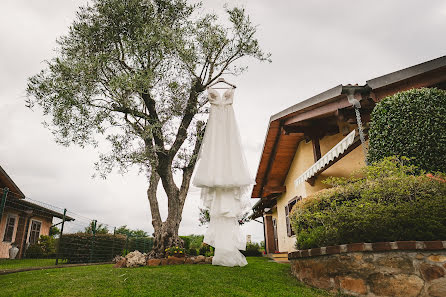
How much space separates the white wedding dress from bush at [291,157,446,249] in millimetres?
1118

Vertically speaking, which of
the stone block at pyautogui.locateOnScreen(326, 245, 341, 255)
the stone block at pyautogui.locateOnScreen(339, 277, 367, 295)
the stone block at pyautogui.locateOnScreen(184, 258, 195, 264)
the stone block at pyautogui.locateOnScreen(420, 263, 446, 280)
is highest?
the stone block at pyautogui.locateOnScreen(326, 245, 341, 255)

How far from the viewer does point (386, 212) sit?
3.29 m

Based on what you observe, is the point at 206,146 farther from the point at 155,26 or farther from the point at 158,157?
the point at 155,26

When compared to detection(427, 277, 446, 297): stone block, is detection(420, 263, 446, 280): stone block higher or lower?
higher

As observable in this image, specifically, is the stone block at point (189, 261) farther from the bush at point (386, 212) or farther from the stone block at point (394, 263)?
the stone block at point (394, 263)

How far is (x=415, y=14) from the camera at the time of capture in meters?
8.38

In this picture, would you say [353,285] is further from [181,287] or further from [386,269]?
[181,287]

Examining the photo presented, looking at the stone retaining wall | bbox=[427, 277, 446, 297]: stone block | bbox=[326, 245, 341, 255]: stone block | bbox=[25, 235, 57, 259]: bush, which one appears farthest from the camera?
bbox=[25, 235, 57, 259]: bush

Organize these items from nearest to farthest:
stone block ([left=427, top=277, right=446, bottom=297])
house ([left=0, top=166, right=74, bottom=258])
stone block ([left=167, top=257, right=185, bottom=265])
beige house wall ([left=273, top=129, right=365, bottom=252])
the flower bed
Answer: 1. stone block ([left=427, top=277, right=446, bottom=297])
2. the flower bed
3. beige house wall ([left=273, top=129, right=365, bottom=252])
4. stone block ([left=167, top=257, right=185, bottom=265])
5. house ([left=0, top=166, right=74, bottom=258])

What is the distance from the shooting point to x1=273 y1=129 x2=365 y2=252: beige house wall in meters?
7.53

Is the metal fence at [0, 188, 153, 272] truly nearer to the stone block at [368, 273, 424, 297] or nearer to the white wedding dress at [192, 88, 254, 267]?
the white wedding dress at [192, 88, 254, 267]

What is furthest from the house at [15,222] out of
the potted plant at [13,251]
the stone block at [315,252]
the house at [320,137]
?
the stone block at [315,252]

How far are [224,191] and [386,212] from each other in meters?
2.14

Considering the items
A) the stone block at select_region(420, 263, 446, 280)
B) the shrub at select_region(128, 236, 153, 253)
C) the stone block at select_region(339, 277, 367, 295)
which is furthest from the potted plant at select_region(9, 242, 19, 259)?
the stone block at select_region(420, 263, 446, 280)
